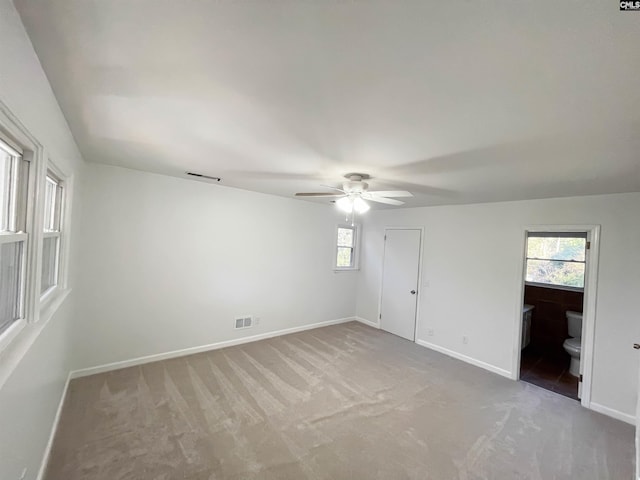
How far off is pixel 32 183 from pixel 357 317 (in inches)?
206

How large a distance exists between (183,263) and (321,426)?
2589mm

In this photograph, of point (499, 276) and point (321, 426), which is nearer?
point (321, 426)

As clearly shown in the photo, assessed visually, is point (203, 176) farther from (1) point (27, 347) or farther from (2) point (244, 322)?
(1) point (27, 347)

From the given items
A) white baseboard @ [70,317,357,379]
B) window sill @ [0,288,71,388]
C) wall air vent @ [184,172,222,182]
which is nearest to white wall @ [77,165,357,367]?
white baseboard @ [70,317,357,379]

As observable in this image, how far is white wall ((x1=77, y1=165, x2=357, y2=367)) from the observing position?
3059mm

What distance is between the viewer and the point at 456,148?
1903 millimetres

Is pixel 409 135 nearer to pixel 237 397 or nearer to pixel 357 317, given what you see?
pixel 237 397

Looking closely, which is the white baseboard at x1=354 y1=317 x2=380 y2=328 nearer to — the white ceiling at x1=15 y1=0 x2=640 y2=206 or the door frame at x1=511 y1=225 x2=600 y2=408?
the door frame at x1=511 y1=225 x2=600 y2=408

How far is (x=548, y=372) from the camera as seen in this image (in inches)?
149

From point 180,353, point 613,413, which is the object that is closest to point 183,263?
point 180,353

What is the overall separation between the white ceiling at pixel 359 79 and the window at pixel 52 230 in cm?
46

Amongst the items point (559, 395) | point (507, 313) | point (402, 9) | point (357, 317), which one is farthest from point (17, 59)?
point (357, 317)

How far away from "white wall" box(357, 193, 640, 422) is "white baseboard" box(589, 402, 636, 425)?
3 cm

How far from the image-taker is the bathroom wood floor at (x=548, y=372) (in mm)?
3346
